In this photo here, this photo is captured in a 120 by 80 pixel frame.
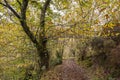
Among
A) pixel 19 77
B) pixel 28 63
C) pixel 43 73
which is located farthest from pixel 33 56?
pixel 43 73

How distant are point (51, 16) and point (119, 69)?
5268mm

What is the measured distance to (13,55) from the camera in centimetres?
1039

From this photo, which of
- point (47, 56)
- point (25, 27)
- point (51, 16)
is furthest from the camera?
point (47, 56)

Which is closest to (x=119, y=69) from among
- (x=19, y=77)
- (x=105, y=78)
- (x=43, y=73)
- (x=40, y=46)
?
(x=105, y=78)

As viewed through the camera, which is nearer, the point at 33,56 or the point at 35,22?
the point at 35,22

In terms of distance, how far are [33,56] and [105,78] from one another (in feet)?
13.6

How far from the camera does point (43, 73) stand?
24.6 ft

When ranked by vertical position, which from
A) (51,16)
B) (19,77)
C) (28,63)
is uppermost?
(51,16)

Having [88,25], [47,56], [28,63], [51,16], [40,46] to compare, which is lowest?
[28,63]

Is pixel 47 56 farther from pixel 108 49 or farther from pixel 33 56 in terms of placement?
pixel 108 49

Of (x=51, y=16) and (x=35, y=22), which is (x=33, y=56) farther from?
(x=51, y=16)

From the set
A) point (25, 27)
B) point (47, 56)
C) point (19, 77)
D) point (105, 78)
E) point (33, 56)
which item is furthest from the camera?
point (19, 77)

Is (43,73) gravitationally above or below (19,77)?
above

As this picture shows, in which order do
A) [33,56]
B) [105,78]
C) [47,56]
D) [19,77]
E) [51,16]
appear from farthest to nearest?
[19,77], [33,56], [105,78], [47,56], [51,16]
